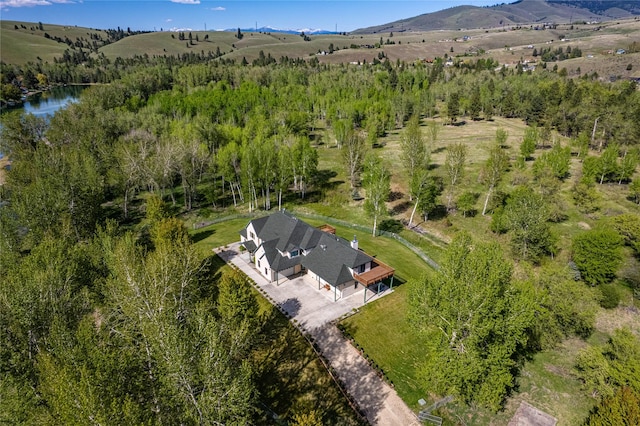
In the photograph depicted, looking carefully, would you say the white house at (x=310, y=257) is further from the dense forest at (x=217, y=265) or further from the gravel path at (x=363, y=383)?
the dense forest at (x=217, y=265)

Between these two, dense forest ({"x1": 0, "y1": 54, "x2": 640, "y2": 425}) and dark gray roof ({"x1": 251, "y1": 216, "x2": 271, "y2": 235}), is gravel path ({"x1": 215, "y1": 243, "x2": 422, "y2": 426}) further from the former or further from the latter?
dark gray roof ({"x1": 251, "y1": 216, "x2": 271, "y2": 235})

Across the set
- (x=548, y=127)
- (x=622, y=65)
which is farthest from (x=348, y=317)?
(x=622, y=65)

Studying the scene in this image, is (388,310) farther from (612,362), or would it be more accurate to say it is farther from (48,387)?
(48,387)

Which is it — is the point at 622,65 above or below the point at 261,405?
above

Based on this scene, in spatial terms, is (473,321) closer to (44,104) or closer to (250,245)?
(250,245)

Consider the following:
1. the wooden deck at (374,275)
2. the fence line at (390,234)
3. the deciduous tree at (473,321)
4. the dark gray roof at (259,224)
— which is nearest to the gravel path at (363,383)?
the deciduous tree at (473,321)

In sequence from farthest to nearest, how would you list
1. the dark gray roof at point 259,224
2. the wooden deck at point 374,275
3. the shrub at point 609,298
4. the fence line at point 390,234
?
1. the fence line at point 390,234
2. the dark gray roof at point 259,224
3. the shrub at point 609,298
4. the wooden deck at point 374,275
